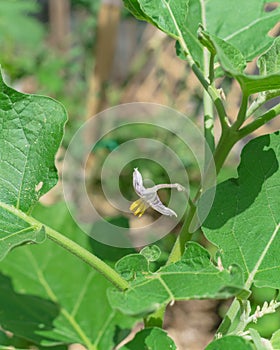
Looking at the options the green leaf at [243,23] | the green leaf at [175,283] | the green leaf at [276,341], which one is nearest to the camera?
the green leaf at [175,283]

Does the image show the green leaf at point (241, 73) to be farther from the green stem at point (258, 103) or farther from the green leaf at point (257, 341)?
the green leaf at point (257, 341)

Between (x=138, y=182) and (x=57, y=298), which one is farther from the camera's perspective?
(x=57, y=298)

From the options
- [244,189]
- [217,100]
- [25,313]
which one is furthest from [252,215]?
[25,313]

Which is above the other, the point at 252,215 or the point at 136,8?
the point at 136,8

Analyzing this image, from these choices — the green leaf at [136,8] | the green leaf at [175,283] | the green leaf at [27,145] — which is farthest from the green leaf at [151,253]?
the green leaf at [136,8]

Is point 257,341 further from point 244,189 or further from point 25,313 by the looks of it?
point 25,313

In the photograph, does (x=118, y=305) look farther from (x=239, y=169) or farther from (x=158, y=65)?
(x=158, y=65)

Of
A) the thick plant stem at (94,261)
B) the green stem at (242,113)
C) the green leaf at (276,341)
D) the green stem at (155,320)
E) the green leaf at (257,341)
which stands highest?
the green stem at (242,113)
